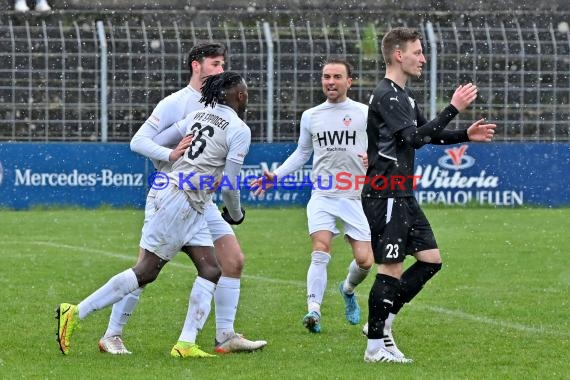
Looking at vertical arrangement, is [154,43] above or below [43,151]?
above

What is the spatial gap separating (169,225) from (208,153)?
0.51 meters

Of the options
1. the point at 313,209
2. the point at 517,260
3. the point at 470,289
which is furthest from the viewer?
the point at 517,260

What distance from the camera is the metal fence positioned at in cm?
2164

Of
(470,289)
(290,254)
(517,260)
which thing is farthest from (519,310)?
(290,254)

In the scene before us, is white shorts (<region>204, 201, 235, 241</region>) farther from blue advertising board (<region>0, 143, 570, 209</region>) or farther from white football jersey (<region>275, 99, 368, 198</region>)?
blue advertising board (<region>0, 143, 570, 209</region>)

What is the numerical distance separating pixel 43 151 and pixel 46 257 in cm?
750

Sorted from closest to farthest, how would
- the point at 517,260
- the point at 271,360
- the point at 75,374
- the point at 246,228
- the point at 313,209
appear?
the point at 75,374, the point at 271,360, the point at 313,209, the point at 517,260, the point at 246,228

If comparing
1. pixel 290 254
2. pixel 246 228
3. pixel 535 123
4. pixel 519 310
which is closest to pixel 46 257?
pixel 290 254

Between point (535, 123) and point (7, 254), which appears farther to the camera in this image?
point (535, 123)

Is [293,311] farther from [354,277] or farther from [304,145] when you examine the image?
[304,145]

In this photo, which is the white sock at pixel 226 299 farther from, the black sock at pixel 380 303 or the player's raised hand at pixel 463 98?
the player's raised hand at pixel 463 98

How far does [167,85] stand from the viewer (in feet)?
72.7

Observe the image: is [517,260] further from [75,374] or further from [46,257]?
[75,374]

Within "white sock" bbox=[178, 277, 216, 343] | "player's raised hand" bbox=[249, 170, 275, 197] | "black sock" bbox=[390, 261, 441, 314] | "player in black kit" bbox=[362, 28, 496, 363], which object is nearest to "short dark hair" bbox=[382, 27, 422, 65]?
"player in black kit" bbox=[362, 28, 496, 363]
